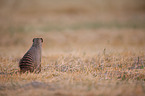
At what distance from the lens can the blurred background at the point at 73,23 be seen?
14320 mm

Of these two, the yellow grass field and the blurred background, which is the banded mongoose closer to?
the yellow grass field

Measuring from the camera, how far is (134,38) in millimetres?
14391

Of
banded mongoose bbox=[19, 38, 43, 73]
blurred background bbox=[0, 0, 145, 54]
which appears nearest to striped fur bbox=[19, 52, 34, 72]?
banded mongoose bbox=[19, 38, 43, 73]

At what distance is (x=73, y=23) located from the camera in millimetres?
21000

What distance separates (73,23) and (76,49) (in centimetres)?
1176

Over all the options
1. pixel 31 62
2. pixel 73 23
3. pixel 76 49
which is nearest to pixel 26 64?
pixel 31 62

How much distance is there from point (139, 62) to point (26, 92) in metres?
4.04

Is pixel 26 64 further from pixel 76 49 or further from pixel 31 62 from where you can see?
pixel 76 49

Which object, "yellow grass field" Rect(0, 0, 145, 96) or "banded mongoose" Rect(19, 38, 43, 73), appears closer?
"yellow grass field" Rect(0, 0, 145, 96)

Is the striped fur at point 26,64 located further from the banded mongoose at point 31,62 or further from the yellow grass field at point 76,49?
the yellow grass field at point 76,49

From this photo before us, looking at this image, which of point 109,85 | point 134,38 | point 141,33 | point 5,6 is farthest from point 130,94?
point 5,6

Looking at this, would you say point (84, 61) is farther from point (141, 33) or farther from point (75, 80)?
point (141, 33)

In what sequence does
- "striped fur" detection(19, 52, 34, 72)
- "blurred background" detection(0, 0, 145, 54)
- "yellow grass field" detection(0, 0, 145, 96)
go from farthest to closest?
"blurred background" detection(0, 0, 145, 54) → "striped fur" detection(19, 52, 34, 72) → "yellow grass field" detection(0, 0, 145, 96)

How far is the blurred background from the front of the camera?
14.3 metres
